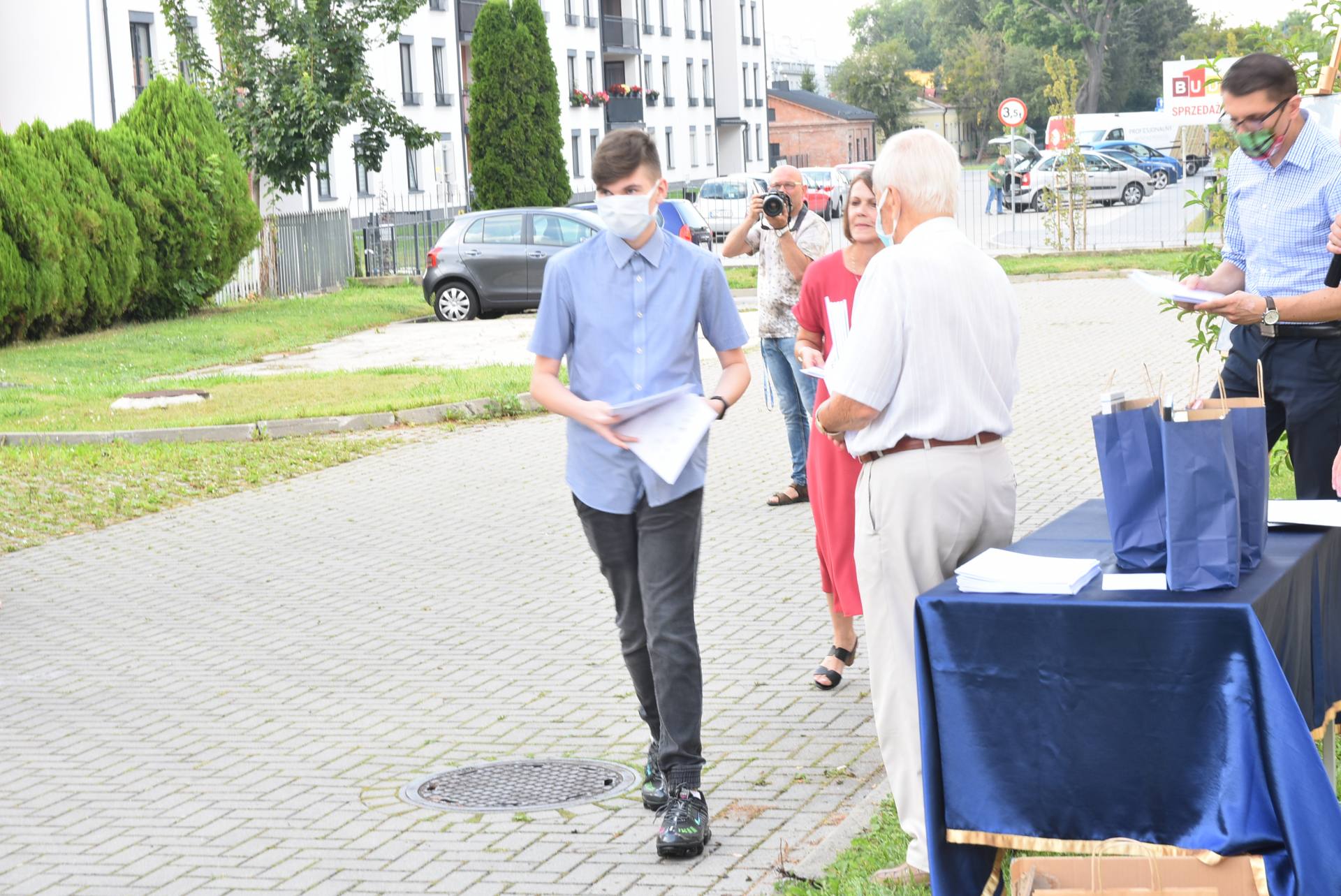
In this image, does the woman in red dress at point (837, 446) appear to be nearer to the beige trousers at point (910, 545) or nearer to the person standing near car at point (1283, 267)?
the person standing near car at point (1283, 267)

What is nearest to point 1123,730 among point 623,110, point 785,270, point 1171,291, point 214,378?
point 1171,291

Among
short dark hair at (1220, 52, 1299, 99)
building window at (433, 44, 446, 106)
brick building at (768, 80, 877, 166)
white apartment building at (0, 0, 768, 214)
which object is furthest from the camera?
brick building at (768, 80, 877, 166)

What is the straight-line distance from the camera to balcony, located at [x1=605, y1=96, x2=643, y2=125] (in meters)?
62.5

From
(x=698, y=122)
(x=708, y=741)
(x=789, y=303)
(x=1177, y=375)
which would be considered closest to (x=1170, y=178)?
(x=698, y=122)

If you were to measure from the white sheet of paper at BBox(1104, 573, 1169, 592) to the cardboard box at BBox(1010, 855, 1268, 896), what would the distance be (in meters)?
0.57

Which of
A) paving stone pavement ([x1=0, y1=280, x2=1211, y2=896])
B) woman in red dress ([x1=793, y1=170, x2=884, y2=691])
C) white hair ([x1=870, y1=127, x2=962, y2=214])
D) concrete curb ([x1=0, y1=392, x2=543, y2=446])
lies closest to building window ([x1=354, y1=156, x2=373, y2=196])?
concrete curb ([x1=0, y1=392, x2=543, y2=446])

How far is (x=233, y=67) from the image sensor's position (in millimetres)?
30250

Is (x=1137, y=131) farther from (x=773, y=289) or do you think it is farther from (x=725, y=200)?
(x=773, y=289)

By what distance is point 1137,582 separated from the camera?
12.0 ft

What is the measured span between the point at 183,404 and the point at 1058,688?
13895mm

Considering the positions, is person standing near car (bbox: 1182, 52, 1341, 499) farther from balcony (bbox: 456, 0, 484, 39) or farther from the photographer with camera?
balcony (bbox: 456, 0, 484, 39)

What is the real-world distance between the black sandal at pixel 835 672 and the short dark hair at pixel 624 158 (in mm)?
2361

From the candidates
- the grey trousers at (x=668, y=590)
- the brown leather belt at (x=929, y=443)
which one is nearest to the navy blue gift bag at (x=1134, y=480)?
the brown leather belt at (x=929, y=443)

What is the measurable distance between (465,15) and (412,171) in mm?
7076
